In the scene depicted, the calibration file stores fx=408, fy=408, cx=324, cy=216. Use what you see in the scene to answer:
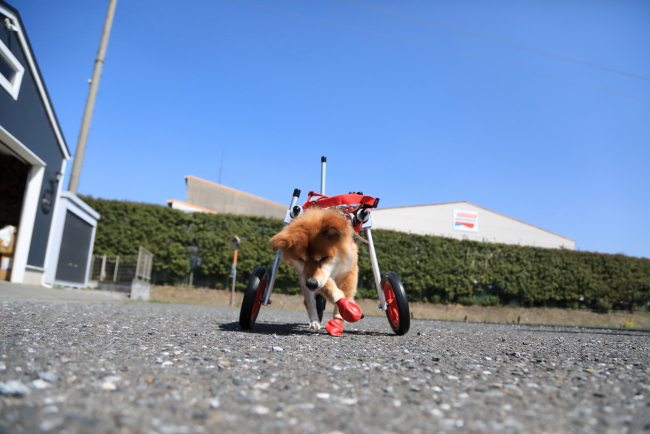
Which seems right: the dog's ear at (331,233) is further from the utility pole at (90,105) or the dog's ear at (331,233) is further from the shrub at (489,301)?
the shrub at (489,301)

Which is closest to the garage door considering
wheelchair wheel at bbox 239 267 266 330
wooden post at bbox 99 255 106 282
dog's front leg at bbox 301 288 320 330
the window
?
wooden post at bbox 99 255 106 282

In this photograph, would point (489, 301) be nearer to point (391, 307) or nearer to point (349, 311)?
point (391, 307)

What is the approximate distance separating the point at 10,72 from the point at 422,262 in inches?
591

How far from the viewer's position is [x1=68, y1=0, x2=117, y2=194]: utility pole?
40.6ft

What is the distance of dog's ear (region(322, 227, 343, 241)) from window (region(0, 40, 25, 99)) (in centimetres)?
789

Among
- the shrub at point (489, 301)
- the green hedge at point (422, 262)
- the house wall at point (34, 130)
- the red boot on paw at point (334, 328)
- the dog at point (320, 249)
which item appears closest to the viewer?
the dog at point (320, 249)

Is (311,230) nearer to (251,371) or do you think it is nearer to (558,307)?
(251,371)

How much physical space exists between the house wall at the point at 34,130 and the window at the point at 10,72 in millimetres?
119

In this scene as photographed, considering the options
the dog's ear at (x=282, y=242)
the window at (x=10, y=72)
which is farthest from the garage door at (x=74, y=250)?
the dog's ear at (x=282, y=242)

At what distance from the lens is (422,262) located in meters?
17.7

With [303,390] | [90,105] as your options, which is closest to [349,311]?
[303,390]

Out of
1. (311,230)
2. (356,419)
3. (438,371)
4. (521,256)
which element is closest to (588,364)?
(438,371)

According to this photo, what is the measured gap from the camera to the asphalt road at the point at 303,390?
1244 mm

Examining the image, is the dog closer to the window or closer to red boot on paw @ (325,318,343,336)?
red boot on paw @ (325,318,343,336)
